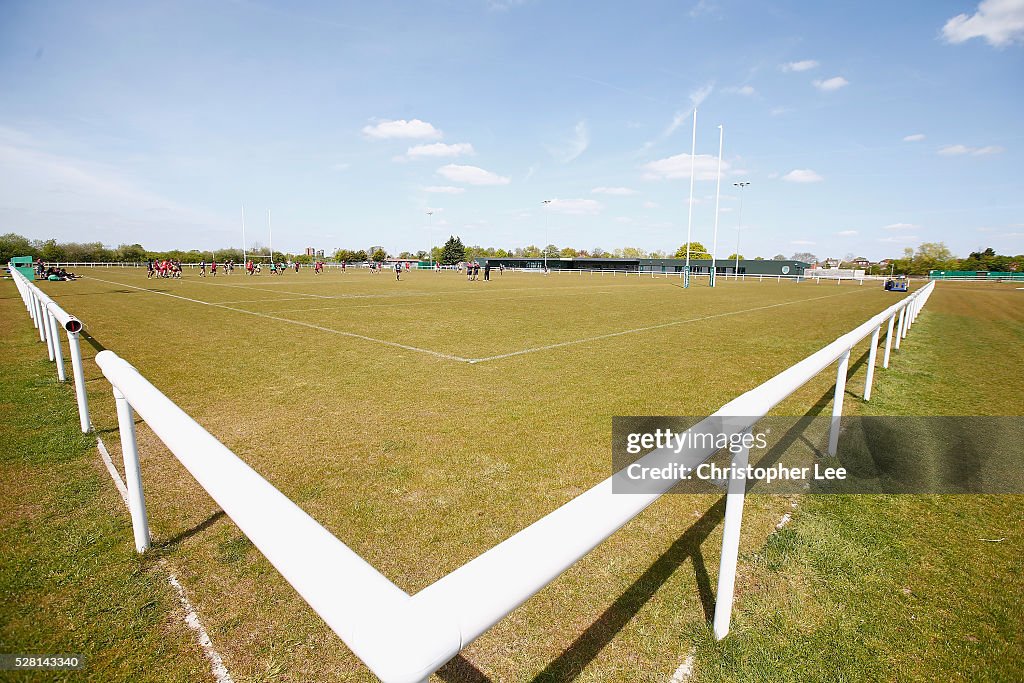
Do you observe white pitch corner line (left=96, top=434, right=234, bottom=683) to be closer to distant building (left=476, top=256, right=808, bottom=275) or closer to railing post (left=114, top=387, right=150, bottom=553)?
railing post (left=114, top=387, right=150, bottom=553)

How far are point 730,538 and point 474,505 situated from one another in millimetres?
1885

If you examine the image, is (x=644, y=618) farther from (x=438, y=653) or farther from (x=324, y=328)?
(x=324, y=328)

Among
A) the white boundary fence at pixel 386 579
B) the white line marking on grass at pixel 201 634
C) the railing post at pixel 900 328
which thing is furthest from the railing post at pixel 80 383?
the railing post at pixel 900 328

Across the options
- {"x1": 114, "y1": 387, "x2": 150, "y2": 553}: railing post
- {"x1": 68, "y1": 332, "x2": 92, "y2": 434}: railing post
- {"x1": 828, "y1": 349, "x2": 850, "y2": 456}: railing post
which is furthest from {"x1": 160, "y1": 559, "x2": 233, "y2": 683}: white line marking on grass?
{"x1": 828, "y1": 349, "x2": 850, "y2": 456}: railing post

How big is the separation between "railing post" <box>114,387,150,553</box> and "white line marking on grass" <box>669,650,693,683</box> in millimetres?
3028

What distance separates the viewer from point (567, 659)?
2180 millimetres

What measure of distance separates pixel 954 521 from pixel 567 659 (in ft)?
10.5

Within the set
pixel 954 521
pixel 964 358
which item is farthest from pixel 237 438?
pixel 964 358

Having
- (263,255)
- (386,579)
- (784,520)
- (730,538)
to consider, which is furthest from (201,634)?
(263,255)

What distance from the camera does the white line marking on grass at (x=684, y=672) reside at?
206 centimetres

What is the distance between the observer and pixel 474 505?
3502 mm

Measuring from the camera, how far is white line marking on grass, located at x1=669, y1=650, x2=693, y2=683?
2.06 metres

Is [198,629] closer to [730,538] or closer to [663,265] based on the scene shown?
[730,538]

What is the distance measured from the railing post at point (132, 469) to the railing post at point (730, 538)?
3204mm
